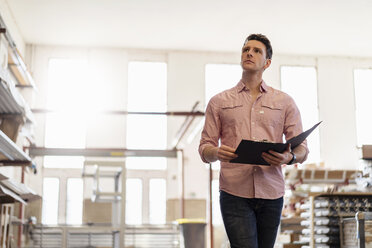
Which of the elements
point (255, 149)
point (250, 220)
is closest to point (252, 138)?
point (255, 149)

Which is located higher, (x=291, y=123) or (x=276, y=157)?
(x=291, y=123)

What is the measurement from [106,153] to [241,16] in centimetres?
471

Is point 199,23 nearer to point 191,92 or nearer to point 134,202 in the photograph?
point 191,92

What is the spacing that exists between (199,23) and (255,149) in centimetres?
1099

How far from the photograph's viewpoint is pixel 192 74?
14891 millimetres

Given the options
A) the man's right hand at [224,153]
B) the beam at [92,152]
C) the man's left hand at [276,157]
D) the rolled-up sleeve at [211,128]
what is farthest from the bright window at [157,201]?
the man's left hand at [276,157]

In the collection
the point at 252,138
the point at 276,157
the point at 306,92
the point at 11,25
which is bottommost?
the point at 276,157

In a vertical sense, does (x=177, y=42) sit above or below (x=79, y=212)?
above

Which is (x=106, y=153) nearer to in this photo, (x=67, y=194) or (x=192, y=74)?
(x=67, y=194)

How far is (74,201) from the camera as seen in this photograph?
1377 centimetres

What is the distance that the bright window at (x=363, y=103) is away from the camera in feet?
50.3

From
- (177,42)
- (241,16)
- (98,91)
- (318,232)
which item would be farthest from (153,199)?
(318,232)

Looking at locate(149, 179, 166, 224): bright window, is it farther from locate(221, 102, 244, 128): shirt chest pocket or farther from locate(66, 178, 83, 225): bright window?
locate(221, 102, 244, 128): shirt chest pocket

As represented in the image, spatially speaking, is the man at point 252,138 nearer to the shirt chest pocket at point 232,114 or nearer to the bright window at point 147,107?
the shirt chest pocket at point 232,114
